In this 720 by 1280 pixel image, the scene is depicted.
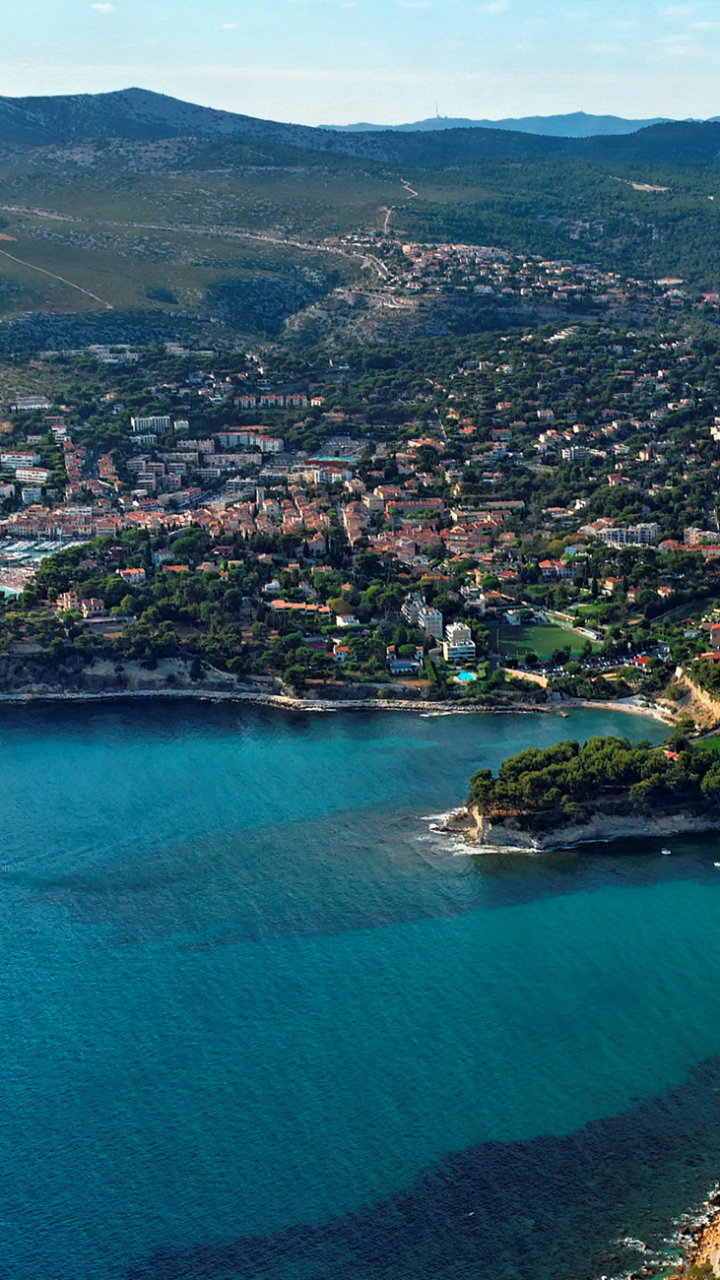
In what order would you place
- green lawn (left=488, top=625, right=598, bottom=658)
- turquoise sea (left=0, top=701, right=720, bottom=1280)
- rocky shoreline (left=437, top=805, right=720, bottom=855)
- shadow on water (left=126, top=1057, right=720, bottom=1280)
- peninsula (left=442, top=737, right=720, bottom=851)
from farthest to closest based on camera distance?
1. green lawn (left=488, top=625, right=598, bottom=658)
2. peninsula (left=442, top=737, right=720, bottom=851)
3. rocky shoreline (left=437, top=805, right=720, bottom=855)
4. turquoise sea (left=0, top=701, right=720, bottom=1280)
5. shadow on water (left=126, top=1057, right=720, bottom=1280)

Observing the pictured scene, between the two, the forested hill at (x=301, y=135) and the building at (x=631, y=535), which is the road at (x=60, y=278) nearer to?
the forested hill at (x=301, y=135)

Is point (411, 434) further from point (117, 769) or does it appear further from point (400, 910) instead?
point (400, 910)

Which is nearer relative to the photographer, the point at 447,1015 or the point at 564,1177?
the point at 564,1177

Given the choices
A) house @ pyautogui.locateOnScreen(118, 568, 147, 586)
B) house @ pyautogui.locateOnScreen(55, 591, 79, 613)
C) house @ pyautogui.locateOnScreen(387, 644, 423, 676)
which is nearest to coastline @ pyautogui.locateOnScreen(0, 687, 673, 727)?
house @ pyautogui.locateOnScreen(387, 644, 423, 676)

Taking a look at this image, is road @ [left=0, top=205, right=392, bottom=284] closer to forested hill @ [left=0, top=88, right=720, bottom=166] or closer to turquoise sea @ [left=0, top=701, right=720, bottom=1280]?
forested hill @ [left=0, top=88, right=720, bottom=166]

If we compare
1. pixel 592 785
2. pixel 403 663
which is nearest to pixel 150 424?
pixel 403 663

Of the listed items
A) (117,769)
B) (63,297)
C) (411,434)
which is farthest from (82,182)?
(117,769)

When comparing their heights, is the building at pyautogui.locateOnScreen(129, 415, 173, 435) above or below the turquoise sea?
above

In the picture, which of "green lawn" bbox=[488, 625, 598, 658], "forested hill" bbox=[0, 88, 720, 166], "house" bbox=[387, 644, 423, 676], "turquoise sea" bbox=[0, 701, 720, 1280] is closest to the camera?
"turquoise sea" bbox=[0, 701, 720, 1280]
